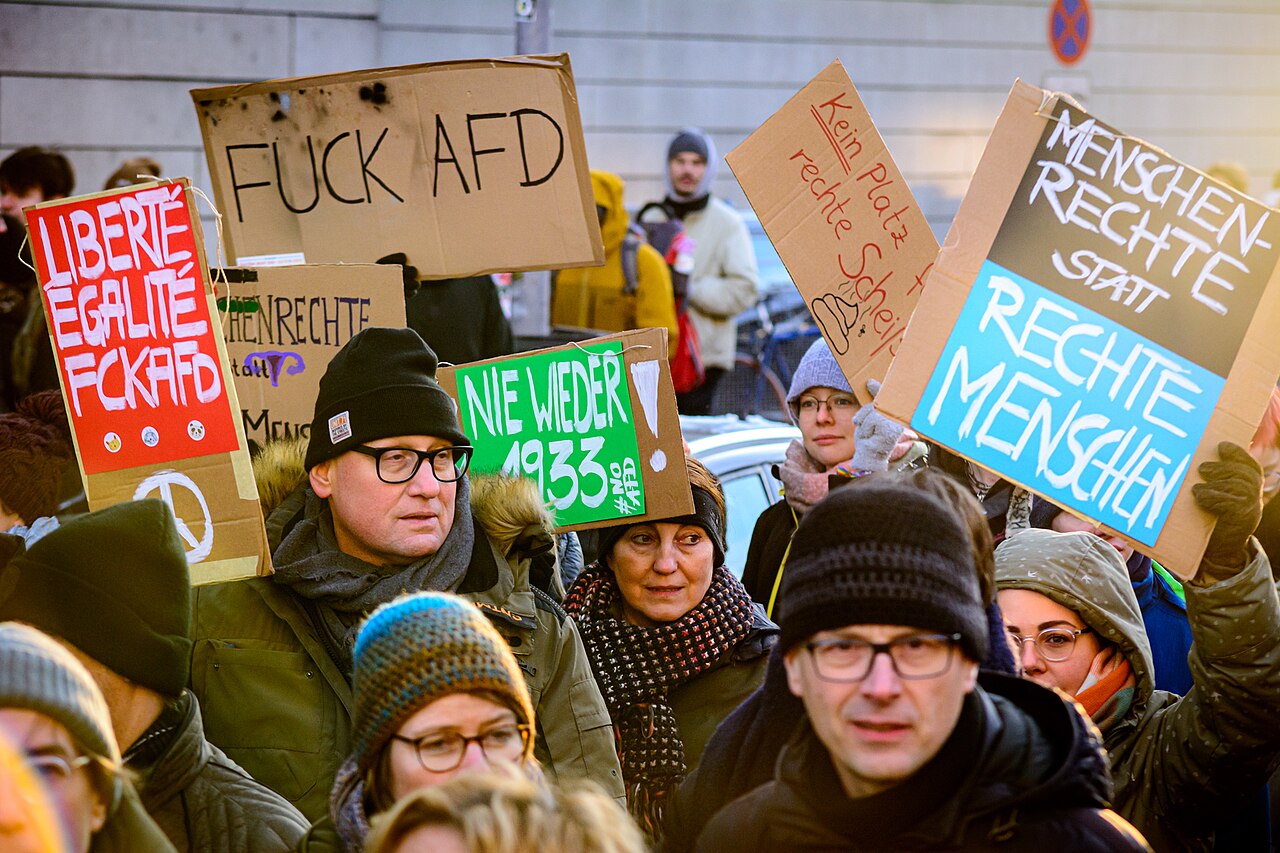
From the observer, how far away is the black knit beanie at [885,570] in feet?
7.20

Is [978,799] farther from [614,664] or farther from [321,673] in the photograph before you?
[614,664]

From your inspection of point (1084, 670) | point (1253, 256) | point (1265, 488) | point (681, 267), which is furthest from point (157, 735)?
point (681, 267)

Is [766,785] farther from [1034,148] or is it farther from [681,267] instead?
[681,267]

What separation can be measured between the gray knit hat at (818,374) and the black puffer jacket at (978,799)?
9.16ft

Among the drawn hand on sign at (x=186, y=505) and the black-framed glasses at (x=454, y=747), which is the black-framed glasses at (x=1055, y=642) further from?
the drawn hand on sign at (x=186, y=505)

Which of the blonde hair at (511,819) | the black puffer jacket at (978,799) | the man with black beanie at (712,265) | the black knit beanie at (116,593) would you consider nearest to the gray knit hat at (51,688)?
the blonde hair at (511,819)

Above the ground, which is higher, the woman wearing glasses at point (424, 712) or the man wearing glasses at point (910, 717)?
the man wearing glasses at point (910, 717)

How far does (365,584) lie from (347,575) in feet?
0.18

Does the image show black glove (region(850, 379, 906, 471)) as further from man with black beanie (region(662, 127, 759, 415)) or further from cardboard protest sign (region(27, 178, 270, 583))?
man with black beanie (region(662, 127, 759, 415))

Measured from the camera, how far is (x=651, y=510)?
14.0ft

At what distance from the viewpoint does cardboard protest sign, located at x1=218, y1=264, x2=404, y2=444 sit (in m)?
4.53

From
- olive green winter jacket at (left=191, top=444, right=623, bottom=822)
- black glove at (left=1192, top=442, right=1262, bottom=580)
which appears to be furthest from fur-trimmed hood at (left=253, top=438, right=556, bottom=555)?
black glove at (left=1192, top=442, right=1262, bottom=580)

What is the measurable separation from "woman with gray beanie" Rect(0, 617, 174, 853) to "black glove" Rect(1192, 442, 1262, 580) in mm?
2077

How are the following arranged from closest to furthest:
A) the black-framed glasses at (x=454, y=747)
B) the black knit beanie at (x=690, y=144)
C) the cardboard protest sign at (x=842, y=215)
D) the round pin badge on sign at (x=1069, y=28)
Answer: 1. the black-framed glasses at (x=454, y=747)
2. the cardboard protest sign at (x=842, y=215)
3. the black knit beanie at (x=690, y=144)
4. the round pin badge on sign at (x=1069, y=28)
